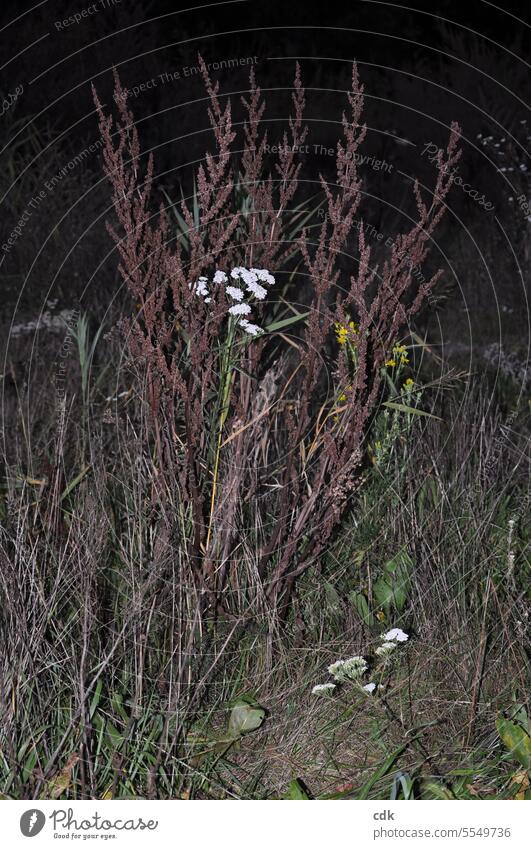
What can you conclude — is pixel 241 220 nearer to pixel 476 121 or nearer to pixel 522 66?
pixel 476 121

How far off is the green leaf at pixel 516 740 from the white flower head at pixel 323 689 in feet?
1.29

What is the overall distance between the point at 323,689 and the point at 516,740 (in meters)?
0.46

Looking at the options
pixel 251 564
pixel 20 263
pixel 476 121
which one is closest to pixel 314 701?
pixel 251 564

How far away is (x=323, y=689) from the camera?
92.7 inches

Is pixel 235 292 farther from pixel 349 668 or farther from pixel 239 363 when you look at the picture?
pixel 349 668

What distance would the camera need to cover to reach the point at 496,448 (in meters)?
3.19

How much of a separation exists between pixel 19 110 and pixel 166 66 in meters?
0.97

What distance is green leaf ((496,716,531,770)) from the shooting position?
2.20 m

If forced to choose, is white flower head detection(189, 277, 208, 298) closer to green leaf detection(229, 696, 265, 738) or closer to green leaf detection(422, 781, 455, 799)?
green leaf detection(229, 696, 265, 738)

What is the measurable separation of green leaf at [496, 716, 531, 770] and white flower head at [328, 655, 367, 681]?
34cm

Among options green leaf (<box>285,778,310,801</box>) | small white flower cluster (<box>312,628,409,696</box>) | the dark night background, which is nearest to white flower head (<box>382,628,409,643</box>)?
small white flower cluster (<box>312,628,409,696</box>)
